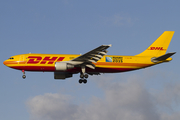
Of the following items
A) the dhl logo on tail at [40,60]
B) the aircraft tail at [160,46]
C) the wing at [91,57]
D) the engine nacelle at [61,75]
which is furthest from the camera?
the aircraft tail at [160,46]

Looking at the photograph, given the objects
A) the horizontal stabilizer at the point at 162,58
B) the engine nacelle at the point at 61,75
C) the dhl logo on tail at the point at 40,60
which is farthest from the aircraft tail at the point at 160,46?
the dhl logo on tail at the point at 40,60

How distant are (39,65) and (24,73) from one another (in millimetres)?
2924

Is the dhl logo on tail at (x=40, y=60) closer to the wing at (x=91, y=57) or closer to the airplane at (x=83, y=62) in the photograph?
the airplane at (x=83, y=62)

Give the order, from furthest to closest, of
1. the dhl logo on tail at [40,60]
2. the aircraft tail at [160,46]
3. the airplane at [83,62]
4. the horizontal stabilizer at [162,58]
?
1. the aircraft tail at [160,46]
2. the horizontal stabilizer at [162,58]
3. the dhl logo on tail at [40,60]
4. the airplane at [83,62]

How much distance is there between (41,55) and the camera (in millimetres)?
52438

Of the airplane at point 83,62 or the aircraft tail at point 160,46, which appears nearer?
the airplane at point 83,62

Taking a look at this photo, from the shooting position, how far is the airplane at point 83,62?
166 feet

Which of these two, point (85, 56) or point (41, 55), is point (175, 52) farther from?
point (41, 55)

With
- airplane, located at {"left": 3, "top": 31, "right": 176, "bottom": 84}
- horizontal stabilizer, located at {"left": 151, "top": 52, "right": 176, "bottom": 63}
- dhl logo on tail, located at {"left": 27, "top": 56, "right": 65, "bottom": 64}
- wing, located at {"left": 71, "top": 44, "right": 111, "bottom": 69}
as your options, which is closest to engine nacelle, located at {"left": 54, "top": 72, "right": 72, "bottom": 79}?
airplane, located at {"left": 3, "top": 31, "right": 176, "bottom": 84}

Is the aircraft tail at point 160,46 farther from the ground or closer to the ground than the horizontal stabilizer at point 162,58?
farther from the ground

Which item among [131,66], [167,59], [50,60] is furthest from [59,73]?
[167,59]

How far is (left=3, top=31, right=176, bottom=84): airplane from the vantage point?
50.5 m

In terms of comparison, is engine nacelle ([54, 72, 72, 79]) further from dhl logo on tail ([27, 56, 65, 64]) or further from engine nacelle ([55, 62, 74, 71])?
engine nacelle ([55, 62, 74, 71])

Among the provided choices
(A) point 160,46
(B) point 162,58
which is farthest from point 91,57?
(A) point 160,46
